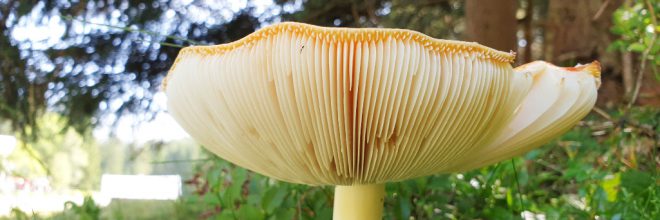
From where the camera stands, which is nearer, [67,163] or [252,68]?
[252,68]

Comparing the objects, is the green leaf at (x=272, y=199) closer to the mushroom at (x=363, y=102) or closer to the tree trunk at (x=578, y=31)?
the mushroom at (x=363, y=102)

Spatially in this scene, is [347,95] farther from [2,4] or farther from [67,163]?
[67,163]

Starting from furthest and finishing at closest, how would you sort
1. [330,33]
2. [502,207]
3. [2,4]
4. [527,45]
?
[527,45] < [2,4] < [502,207] < [330,33]

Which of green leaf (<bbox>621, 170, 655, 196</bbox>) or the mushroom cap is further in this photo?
green leaf (<bbox>621, 170, 655, 196</bbox>)

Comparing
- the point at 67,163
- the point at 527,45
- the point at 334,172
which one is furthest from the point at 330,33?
the point at 67,163

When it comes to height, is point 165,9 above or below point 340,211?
above

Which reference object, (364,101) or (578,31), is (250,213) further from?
(578,31)

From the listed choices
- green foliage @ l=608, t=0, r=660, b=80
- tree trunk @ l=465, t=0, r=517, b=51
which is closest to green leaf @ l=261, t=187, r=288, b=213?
green foliage @ l=608, t=0, r=660, b=80

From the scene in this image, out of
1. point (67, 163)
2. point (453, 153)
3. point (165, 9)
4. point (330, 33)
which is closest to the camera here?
point (330, 33)

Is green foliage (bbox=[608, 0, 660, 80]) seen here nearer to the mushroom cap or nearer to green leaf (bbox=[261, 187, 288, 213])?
the mushroom cap
